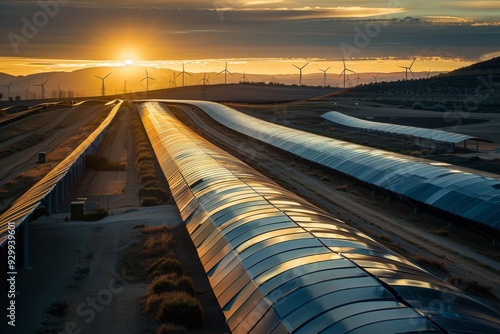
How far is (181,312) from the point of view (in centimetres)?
2131

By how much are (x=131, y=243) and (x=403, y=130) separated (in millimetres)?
58079

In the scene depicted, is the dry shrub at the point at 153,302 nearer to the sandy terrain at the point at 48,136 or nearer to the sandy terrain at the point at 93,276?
the sandy terrain at the point at 93,276

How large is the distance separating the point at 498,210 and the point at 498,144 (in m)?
47.0

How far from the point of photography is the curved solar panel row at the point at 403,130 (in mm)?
70175

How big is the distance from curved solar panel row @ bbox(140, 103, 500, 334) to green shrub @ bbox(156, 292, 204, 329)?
0.91m

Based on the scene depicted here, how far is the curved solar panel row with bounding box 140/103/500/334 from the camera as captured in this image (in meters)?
15.1

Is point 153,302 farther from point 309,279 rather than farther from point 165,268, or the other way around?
point 309,279

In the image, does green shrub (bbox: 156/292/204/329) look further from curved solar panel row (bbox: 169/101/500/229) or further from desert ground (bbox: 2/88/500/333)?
curved solar panel row (bbox: 169/101/500/229)

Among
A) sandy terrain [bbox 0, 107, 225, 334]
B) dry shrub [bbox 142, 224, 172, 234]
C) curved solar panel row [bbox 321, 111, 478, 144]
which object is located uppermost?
curved solar panel row [bbox 321, 111, 478, 144]

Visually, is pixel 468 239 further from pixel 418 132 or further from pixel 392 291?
pixel 418 132

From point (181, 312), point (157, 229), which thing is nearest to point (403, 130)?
point (157, 229)

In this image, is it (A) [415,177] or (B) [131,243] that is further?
(A) [415,177]

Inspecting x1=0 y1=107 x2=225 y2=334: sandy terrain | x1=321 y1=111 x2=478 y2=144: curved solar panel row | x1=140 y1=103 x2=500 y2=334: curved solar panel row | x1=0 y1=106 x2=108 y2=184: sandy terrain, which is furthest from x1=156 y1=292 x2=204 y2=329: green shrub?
x1=321 y1=111 x2=478 y2=144: curved solar panel row

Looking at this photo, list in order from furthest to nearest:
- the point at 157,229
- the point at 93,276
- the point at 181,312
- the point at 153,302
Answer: the point at 157,229 < the point at 93,276 < the point at 153,302 < the point at 181,312
